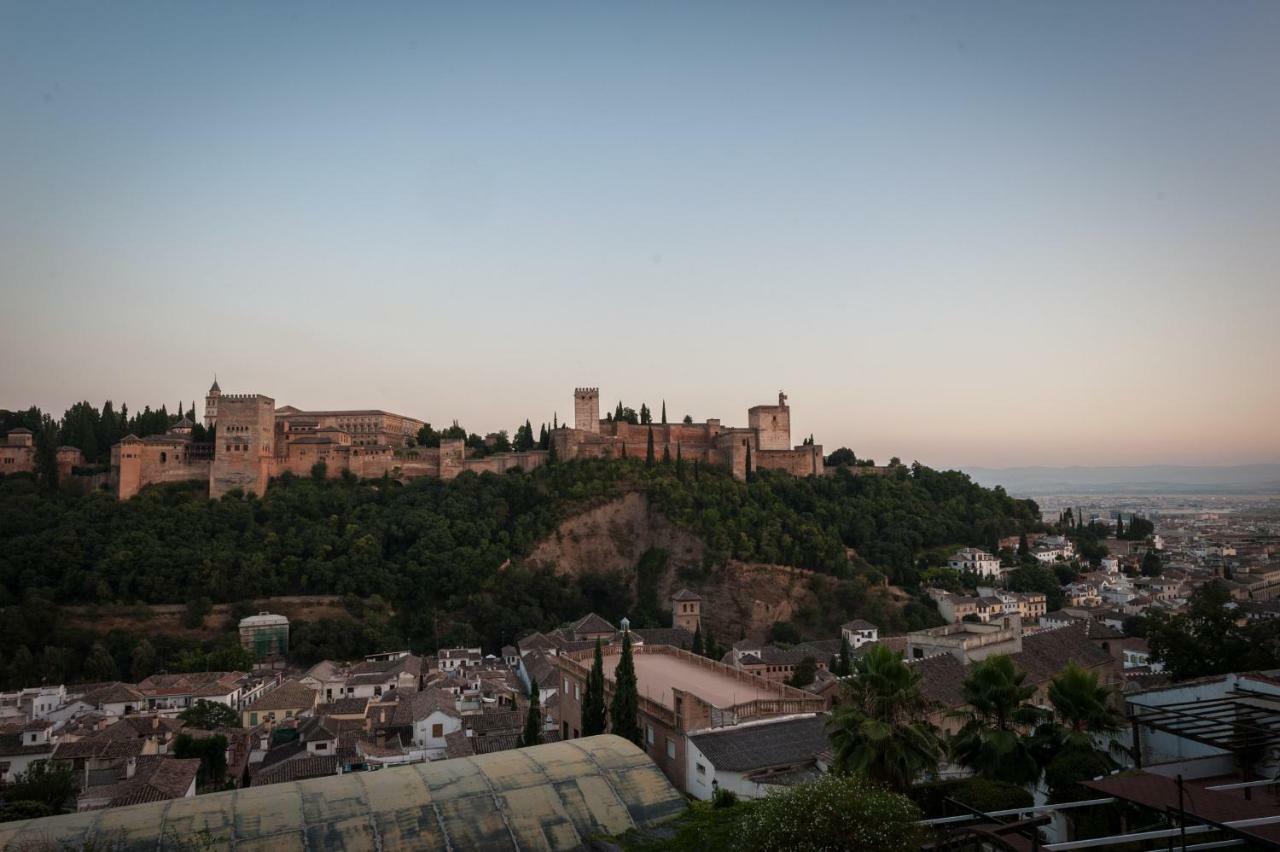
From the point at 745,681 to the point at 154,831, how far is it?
1160cm

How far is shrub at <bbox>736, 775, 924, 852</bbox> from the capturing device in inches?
268

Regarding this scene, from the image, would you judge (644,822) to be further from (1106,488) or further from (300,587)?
(1106,488)

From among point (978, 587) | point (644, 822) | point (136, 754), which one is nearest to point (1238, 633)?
point (644, 822)

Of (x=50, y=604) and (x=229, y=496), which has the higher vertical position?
(x=229, y=496)

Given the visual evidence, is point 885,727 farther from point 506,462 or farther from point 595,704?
point 506,462

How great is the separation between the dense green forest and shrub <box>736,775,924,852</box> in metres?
41.1

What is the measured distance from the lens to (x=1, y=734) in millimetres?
28516

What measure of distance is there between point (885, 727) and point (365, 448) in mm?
54600

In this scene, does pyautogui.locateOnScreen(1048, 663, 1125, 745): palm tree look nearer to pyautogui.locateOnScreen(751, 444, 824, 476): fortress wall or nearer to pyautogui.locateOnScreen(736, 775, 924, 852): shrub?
pyautogui.locateOnScreen(736, 775, 924, 852): shrub

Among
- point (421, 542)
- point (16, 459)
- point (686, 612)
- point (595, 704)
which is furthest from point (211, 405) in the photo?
point (595, 704)

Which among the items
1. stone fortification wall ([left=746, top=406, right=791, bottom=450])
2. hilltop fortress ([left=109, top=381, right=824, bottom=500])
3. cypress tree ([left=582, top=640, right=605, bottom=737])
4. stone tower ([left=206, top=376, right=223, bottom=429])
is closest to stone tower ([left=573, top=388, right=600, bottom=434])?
hilltop fortress ([left=109, top=381, right=824, bottom=500])

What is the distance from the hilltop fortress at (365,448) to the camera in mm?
55125

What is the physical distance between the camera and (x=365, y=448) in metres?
59.6

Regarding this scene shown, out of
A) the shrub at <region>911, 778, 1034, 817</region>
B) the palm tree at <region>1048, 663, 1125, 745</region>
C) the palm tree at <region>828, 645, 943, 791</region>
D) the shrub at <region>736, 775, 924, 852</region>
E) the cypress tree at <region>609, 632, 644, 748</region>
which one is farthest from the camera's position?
the cypress tree at <region>609, 632, 644, 748</region>
